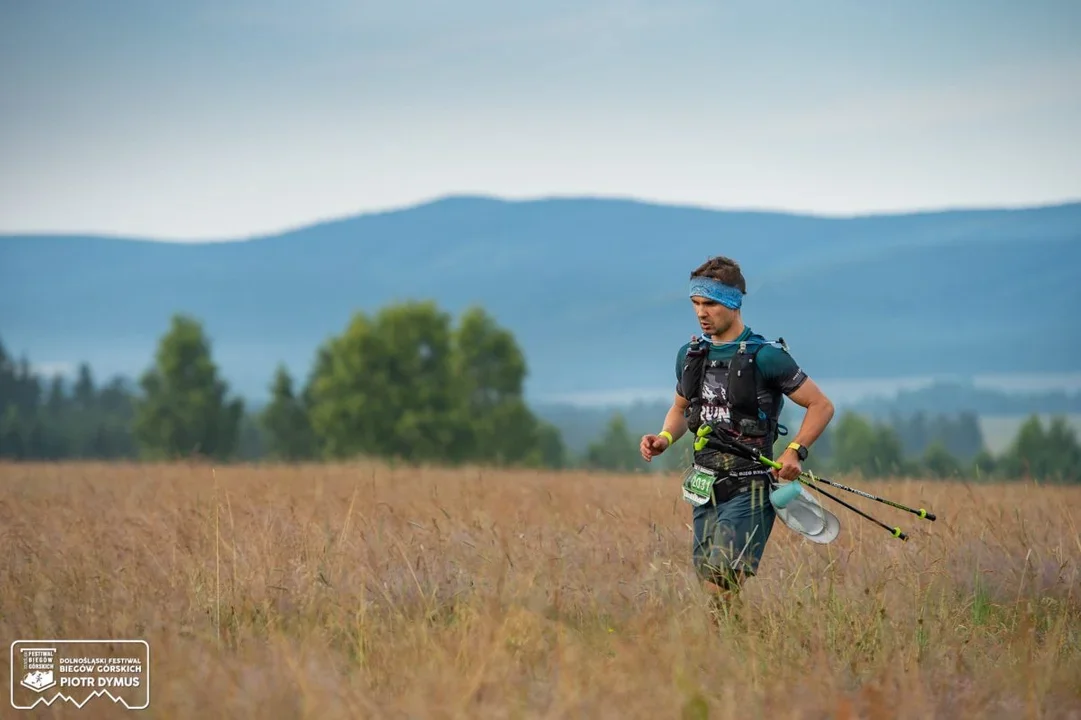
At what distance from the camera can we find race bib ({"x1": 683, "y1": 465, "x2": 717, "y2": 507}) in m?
7.05

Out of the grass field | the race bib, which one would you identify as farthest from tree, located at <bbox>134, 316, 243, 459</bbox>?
the race bib

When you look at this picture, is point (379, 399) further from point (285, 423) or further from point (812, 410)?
point (812, 410)

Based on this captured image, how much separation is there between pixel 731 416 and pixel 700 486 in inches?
16.2

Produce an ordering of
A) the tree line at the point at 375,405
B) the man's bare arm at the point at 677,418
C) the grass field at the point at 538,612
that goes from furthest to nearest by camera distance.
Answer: the tree line at the point at 375,405
the man's bare arm at the point at 677,418
the grass field at the point at 538,612

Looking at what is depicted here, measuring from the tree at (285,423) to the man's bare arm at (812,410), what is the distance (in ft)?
234

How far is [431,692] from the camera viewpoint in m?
5.25

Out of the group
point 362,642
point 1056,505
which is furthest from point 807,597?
point 1056,505

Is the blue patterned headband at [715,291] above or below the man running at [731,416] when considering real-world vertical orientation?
above

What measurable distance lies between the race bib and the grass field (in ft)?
1.46

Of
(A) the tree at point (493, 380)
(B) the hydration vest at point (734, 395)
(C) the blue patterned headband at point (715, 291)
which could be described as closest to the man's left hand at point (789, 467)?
(B) the hydration vest at point (734, 395)

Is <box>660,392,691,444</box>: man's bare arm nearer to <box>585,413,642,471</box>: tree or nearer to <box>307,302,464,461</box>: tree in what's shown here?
<box>307,302,464,461</box>: tree

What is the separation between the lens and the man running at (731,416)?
6934 millimetres

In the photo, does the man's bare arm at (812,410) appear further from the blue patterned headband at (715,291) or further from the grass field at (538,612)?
the grass field at (538,612)

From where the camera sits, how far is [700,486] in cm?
708
